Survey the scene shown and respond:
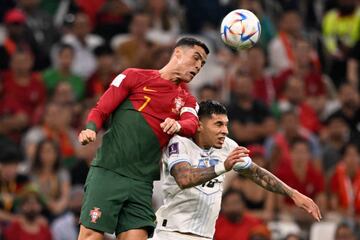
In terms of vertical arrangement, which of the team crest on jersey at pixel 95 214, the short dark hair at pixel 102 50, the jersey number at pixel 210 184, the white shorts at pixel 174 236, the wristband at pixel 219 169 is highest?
the short dark hair at pixel 102 50

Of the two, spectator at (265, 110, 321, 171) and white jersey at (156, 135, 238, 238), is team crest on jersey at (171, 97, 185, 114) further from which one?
spectator at (265, 110, 321, 171)

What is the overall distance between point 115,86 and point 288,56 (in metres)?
9.46

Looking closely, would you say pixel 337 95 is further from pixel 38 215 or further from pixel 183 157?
pixel 183 157

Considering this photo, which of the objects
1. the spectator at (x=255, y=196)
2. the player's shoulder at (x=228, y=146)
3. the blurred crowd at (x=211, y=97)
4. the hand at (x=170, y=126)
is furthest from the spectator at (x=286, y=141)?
the hand at (x=170, y=126)

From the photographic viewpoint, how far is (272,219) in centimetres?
1694

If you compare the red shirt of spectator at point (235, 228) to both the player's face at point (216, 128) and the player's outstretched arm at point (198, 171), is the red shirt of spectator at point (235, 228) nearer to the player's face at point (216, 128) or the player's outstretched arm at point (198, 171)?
the player's face at point (216, 128)

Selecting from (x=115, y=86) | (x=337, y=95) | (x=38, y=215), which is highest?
(x=337, y=95)

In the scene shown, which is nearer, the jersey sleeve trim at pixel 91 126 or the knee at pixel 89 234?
the jersey sleeve trim at pixel 91 126

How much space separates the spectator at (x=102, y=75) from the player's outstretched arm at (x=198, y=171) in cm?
718

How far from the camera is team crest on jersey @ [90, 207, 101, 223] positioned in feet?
38.1

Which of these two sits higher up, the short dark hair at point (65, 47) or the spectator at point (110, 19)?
the spectator at point (110, 19)

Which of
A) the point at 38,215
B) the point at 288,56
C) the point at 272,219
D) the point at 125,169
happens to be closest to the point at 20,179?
the point at 38,215

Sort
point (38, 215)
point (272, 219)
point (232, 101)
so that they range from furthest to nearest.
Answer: point (232, 101)
point (272, 219)
point (38, 215)

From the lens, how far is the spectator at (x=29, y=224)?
51.3 feet
